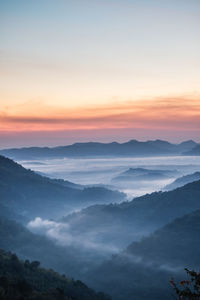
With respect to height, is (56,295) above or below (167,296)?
above

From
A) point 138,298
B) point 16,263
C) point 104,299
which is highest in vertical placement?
point 16,263

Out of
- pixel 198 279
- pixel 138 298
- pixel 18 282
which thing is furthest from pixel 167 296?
pixel 198 279

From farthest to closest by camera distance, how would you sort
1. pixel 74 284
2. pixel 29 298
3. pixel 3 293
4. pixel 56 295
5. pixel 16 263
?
pixel 74 284 < pixel 16 263 < pixel 56 295 < pixel 29 298 < pixel 3 293

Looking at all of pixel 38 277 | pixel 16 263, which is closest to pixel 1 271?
pixel 16 263

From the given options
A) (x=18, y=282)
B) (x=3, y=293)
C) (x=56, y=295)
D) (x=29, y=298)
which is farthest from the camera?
(x=56, y=295)

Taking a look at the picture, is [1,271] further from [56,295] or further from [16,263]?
[56,295]

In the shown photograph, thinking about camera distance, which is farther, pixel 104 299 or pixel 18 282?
pixel 104 299
